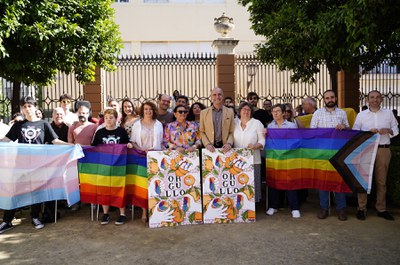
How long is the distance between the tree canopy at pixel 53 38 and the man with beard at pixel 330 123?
516 centimetres

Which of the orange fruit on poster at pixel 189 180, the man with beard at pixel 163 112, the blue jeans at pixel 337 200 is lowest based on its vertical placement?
the blue jeans at pixel 337 200

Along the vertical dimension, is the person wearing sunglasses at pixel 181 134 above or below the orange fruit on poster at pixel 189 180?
above

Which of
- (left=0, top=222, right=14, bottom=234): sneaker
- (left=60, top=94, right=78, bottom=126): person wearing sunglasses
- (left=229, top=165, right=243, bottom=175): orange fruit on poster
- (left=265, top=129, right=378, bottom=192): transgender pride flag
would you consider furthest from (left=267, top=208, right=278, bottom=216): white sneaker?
(left=60, top=94, right=78, bottom=126): person wearing sunglasses

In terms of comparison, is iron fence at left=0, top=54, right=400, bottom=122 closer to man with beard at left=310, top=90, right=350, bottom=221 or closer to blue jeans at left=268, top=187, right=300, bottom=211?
man with beard at left=310, top=90, right=350, bottom=221

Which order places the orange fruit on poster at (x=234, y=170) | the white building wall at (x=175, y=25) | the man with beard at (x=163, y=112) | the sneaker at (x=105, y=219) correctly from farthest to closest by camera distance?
1. the white building wall at (x=175, y=25)
2. the man with beard at (x=163, y=112)
3. the sneaker at (x=105, y=219)
4. the orange fruit on poster at (x=234, y=170)

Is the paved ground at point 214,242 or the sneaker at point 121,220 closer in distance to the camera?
the paved ground at point 214,242

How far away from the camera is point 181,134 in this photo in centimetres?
591

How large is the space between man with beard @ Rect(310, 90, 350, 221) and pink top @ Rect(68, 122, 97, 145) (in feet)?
12.7

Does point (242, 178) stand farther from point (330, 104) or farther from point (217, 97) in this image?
point (330, 104)

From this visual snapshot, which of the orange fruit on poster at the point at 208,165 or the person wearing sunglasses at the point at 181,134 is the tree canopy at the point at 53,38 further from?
the orange fruit on poster at the point at 208,165

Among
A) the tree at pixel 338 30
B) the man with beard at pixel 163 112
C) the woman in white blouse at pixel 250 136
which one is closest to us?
the tree at pixel 338 30

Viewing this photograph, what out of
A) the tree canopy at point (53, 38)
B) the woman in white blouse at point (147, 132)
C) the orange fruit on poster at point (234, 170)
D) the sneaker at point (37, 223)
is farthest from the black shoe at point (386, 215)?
the tree canopy at point (53, 38)

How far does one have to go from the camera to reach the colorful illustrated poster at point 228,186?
5691 mm

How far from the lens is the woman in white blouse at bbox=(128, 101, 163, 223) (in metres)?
5.95
